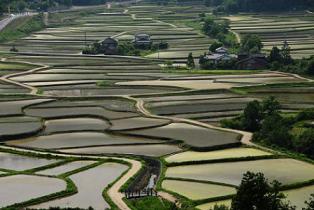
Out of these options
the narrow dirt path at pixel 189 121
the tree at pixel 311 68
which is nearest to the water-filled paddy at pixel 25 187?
the narrow dirt path at pixel 189 121

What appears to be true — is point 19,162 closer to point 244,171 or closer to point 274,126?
point 244,171

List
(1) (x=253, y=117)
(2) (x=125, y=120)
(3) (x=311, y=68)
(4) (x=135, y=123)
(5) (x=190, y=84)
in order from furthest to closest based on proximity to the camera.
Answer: (3) (x=311, y=68), (5) (x=190, y=84), (2) (x=125, y=120), (4) (x=135, y=123), (1) (x=253, y=117)

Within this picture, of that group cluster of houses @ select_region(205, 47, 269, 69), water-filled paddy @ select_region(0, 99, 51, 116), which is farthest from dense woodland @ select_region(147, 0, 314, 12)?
water-filled paddy @ select_region(0, 99, 51, 116)

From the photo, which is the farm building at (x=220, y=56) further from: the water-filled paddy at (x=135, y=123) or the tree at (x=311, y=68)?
the water-filled paddy at (x=135, y=123)

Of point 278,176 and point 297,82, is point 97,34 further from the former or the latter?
point 278,176

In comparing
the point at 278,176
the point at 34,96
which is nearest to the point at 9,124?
the point at 34,96

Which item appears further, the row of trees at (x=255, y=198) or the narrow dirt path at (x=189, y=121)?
the narrow dirt path at (x=189, y=121)

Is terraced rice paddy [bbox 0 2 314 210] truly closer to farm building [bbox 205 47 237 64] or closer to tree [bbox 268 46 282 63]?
farm building [bbox 205 47 237 64]

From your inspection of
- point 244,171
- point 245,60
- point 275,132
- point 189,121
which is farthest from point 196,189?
point 245,60
